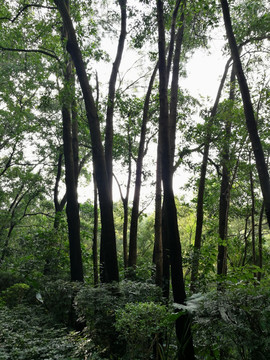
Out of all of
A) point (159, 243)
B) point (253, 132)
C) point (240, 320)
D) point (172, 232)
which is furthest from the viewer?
point (159, 243)

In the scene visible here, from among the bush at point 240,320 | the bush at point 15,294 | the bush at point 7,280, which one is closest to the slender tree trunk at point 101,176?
the bush at point 240,320

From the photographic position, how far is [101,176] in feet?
22.2

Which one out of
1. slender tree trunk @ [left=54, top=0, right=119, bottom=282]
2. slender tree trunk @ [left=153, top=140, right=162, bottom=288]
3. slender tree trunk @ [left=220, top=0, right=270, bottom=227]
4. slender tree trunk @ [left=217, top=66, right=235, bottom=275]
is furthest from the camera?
slender tree trunk @ [left=217, top=66, right=235, bottom=275]

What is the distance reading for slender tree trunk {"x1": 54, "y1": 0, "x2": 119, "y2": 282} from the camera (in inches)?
251

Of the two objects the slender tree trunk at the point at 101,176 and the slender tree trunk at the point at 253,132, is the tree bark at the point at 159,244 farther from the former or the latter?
the slender tree trunk at the point at 253,132

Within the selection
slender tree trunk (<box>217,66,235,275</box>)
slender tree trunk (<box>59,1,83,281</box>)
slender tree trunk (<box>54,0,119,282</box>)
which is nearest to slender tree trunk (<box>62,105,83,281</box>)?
slender tree trunk (<box>59,1,83,281</box>)

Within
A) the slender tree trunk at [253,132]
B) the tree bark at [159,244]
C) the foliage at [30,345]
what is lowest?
the foliage at [30,345]

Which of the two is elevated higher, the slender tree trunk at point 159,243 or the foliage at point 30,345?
the slender tree trunk at point 159,243

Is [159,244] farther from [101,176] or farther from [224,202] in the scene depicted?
[224,202]

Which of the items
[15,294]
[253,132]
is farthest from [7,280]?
[253,132]

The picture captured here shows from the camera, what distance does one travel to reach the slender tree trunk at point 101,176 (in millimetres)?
6374

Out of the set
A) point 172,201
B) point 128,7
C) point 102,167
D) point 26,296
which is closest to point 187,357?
point 172,201

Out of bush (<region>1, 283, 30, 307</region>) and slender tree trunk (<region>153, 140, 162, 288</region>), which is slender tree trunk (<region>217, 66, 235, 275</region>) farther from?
bush (<region>1, 283, 30, 307</region>)

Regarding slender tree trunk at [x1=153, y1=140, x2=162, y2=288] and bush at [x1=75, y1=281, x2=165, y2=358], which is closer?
bush at [x1=75, y1=281, x2=165, y2=358]
